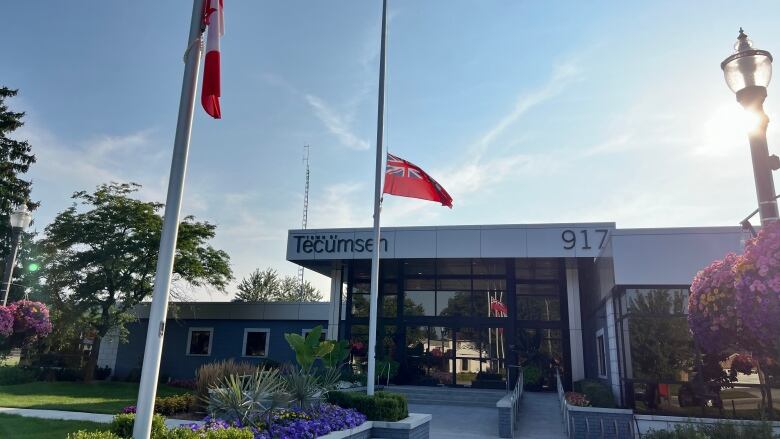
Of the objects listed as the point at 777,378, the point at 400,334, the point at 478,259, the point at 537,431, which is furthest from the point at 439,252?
the point at 777,378

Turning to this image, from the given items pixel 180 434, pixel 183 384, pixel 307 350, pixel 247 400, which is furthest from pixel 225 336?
pixel 180 434

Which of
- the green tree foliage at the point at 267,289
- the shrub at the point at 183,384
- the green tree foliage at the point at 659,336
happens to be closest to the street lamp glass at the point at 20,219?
the shrub at the point at 183,384

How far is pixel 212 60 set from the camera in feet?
18.3

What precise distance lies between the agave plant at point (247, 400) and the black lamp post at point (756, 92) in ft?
22.0

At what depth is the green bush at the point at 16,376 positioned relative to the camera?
23.1m

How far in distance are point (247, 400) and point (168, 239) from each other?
372cm

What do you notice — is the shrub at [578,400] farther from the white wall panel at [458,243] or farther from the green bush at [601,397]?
the white wall panel at [458,243]

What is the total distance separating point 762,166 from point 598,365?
13855 millimetres

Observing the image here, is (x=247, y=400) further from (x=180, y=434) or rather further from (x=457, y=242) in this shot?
(x=457, y=242)

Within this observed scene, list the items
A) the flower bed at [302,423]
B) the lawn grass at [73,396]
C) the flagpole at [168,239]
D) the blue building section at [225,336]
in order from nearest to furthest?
the flagpole at [168,239] → the flower bed at [302,423] → the lawn grass at [73,396] → the blue building section at [225,336]

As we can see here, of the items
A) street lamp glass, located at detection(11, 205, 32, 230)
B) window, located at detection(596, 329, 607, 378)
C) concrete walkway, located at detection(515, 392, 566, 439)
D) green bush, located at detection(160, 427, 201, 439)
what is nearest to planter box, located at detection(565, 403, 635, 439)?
concrete walkway, located at detection(515, 392, 566, 439)

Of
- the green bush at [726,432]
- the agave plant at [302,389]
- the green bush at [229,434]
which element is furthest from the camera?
the agave plant at [302,389]

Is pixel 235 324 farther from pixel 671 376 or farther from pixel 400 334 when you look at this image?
pixel 671 376

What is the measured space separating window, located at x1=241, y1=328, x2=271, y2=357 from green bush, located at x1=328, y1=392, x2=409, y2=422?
17274 millimetres
